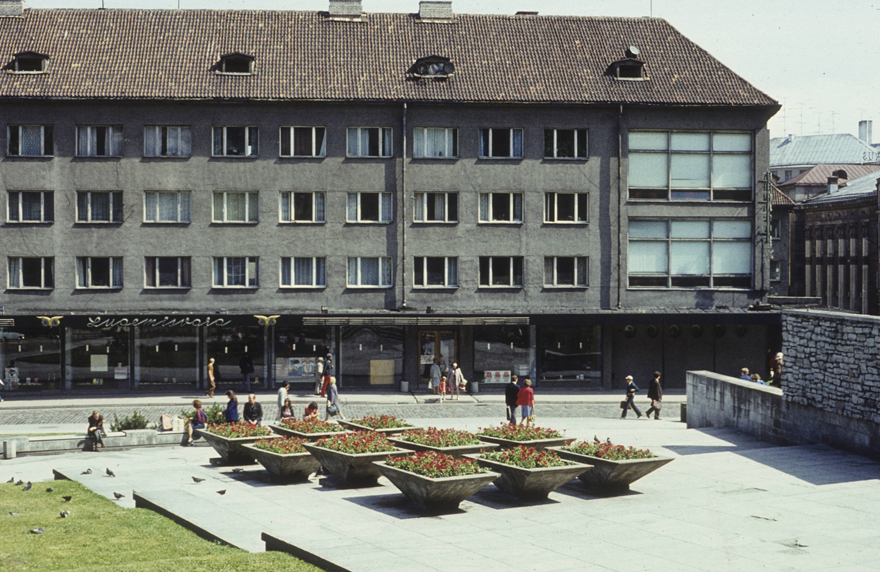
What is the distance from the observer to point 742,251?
44094mm

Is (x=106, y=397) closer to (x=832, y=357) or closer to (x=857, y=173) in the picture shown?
(x=832, y=357)

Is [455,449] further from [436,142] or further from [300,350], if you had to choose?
[436,142]

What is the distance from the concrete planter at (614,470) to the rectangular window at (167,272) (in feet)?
90.6

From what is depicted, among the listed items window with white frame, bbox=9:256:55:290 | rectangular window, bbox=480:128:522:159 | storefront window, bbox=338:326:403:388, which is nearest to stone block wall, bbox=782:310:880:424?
rectangular window, bbox=480:128:522:159

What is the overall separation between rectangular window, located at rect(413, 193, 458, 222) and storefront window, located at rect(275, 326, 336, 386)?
6211 mm

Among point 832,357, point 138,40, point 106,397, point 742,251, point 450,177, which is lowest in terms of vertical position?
point 106,397

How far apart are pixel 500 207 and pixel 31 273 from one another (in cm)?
1971

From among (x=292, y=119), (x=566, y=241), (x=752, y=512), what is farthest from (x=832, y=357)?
(x=292, y=119)

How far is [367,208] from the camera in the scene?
1699 inches

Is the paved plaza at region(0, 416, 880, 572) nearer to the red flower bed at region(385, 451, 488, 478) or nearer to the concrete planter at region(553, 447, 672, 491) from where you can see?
the concrete planter at region(553, 447, 672, 491)

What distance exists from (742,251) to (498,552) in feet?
108

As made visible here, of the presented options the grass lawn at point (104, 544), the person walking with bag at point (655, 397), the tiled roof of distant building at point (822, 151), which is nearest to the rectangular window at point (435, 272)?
the person walking with bag at point (655, 397)

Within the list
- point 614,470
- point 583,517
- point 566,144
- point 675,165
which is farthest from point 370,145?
point 583,517

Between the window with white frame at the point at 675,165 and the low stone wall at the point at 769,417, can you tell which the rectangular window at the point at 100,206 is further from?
the low stone wall at the point at 769,417
